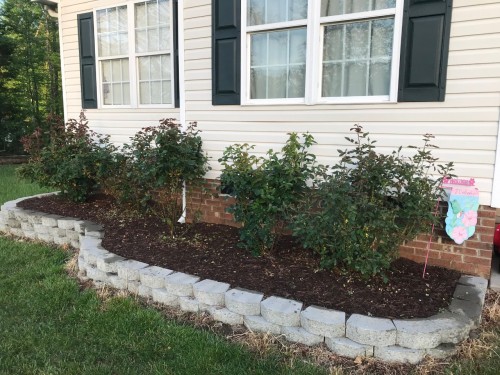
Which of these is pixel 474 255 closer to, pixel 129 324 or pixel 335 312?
pixel 335 312

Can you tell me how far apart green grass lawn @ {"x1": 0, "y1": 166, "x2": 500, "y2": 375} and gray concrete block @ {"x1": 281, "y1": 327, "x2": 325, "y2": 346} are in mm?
168

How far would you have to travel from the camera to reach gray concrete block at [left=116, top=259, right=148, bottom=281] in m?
3.30

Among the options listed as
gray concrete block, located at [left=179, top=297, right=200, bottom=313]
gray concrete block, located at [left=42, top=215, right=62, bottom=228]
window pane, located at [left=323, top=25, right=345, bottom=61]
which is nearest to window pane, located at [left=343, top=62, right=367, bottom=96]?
window pane, located at [left=323, top=25, right=345, bottom=61]

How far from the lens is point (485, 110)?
2.98m

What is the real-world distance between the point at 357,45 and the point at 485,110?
3.87 ft

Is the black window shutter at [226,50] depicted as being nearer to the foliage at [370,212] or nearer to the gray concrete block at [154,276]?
the foliage at [370,212]

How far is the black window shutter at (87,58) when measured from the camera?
600 centimetres

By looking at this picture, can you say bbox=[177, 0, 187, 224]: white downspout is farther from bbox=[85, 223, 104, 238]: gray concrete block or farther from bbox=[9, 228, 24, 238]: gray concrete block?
bbox=[9, 228, 24, 238]: gray concrete block

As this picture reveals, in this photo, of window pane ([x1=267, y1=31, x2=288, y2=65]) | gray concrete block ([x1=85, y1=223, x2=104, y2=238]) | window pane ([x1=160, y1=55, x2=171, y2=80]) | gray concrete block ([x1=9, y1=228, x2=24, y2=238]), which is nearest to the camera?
window pane ([x1=267, y1=31, x2=288, y2=65])

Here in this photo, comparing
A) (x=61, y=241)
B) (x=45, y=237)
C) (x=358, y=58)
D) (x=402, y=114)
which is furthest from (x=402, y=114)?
(x=45, y=237)

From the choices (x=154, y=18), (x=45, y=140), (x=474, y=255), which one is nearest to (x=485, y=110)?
(x=474, y=255)

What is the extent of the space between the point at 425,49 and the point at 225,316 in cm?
257

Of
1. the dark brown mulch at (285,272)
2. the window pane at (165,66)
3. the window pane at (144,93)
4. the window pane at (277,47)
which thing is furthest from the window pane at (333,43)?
the window pane at (144,93)

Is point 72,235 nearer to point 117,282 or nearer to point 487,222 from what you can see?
point 117,282
